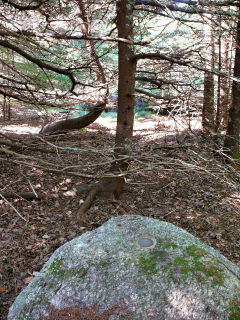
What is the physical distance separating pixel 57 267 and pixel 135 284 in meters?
0.98

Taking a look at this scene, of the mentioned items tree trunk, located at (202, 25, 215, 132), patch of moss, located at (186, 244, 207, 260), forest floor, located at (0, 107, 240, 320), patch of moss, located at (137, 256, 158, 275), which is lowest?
forest floor, located at (0, 107, 240, 320)

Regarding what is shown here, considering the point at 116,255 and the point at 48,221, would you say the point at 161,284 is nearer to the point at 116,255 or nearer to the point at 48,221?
the point at 116,255

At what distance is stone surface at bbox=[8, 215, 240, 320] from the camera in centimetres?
273

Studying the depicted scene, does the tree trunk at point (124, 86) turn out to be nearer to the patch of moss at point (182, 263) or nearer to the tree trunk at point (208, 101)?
the tree trunk at point (208, 101)

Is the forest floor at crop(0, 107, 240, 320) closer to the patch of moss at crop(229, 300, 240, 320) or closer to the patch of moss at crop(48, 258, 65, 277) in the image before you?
the patch of moss at crop(48, 258, 65, 277)

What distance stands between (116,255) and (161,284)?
635 millimetres

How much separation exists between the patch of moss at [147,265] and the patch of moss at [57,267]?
2.93ft

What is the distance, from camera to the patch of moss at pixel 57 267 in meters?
3.23

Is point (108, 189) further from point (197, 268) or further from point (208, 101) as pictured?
point (208, 101)

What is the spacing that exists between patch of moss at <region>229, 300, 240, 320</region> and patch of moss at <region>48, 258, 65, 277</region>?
1.79 meters

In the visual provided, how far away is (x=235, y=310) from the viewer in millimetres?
2672

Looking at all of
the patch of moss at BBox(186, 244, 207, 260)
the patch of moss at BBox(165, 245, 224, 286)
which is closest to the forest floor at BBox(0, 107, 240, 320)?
the patch of moss at BBox(186, 244, 207, 260)

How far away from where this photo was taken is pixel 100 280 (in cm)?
303

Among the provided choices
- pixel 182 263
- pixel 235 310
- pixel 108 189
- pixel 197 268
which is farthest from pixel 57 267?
pixel 108 189
